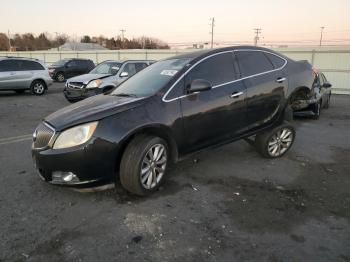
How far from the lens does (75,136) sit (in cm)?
392

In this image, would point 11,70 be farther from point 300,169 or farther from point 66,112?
point 300,169

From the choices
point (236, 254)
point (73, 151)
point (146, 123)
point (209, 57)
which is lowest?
point (236, 254)

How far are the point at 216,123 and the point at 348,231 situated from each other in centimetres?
212

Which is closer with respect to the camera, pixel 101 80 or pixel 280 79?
pixel 280 79

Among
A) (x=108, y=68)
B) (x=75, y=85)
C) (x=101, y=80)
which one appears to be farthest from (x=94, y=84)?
(x=108, y=68)

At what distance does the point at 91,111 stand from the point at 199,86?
4.64 feet

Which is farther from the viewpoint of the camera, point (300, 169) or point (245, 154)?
point (245, 154)

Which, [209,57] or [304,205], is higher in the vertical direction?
[209,57]

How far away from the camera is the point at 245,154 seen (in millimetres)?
6234

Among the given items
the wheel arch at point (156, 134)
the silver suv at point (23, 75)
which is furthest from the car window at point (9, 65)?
the wheel arch at point (156, 134)

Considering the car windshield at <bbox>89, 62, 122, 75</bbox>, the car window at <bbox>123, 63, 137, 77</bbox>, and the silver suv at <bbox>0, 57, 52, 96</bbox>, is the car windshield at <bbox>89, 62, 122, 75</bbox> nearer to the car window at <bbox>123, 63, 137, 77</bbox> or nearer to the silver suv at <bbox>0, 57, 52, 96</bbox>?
the car window at <bbox>123, 63, 137, 77</bbox>

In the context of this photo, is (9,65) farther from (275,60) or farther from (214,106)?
(214,106)

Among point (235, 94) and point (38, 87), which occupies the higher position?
point (235, 94)

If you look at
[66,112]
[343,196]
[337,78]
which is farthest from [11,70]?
[337,78]
